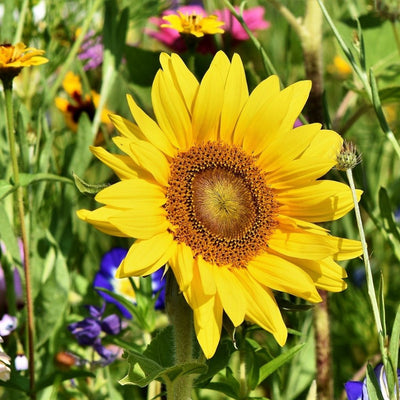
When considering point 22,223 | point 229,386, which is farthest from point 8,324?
point 229,386

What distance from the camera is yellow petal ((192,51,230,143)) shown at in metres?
0.64

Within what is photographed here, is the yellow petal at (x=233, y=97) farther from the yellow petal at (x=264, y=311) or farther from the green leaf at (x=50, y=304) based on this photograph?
the green leaf at (x=50, y=304)

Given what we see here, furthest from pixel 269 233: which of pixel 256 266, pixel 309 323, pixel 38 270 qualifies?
pixel 38 270

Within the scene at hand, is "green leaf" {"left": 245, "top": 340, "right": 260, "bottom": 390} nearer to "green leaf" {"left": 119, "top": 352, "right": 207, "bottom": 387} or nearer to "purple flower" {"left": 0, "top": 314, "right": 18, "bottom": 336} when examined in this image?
"green leaf" {"left": 119, "top": 352, "right": 207, "bottom": 387}

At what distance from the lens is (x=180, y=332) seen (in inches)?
25.8

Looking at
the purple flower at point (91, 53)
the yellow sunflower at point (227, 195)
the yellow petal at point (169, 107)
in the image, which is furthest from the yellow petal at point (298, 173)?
the purple flower at point (91, 53)

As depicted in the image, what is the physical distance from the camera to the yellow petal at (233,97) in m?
0.65

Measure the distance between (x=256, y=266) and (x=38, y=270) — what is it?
14.7 inches

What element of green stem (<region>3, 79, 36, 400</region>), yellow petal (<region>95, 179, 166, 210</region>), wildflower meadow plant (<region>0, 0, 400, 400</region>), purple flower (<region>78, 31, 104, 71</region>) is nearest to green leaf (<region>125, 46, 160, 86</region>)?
wildflower meadow plant (<region>0, 0, 400, 400</region>)

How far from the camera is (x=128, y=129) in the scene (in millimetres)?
647

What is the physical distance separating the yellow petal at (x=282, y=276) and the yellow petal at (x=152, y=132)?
13 centimetres

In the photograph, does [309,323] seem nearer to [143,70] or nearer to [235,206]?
[235,206]

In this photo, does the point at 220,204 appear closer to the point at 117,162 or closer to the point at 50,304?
the point at 117,162

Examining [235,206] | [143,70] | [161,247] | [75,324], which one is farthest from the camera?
[143,70]
